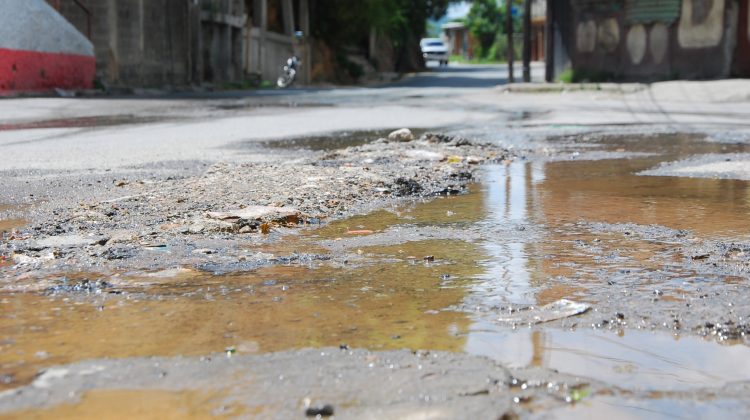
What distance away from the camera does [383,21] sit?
119 feet

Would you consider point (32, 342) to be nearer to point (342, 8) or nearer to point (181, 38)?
point (181, 38)

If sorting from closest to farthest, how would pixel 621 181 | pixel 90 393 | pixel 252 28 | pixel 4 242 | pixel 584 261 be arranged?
pixel 90 393, pixel 584 261, pixel 4 242, pixel 621 181, pixel 252 28

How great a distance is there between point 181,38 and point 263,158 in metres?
19.6

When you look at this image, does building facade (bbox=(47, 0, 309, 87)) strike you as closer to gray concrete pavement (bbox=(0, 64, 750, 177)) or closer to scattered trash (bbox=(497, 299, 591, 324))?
gray concrete pavement (bbox=(0, 64, 750, 177))

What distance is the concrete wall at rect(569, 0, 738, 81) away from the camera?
20.0 meters

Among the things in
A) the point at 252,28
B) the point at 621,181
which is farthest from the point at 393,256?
the point at 252,28

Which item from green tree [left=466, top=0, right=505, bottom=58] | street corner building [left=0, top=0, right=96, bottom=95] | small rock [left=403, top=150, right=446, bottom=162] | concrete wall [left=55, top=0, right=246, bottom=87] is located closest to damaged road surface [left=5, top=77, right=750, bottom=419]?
A: small rock [left=403, top=150, right=446, bottom=162]

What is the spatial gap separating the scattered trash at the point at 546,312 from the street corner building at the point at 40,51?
16334 millimetres

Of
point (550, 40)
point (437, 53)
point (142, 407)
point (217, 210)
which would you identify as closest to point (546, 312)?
point (142, 407)

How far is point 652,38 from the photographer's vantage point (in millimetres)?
21172

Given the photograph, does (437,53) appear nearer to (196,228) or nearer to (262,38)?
(262,38)

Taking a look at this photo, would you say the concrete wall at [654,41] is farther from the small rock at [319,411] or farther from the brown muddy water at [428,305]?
the small rock at [319,411]

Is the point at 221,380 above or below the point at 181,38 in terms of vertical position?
below

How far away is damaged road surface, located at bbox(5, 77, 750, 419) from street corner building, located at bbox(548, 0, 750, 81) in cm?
1503
